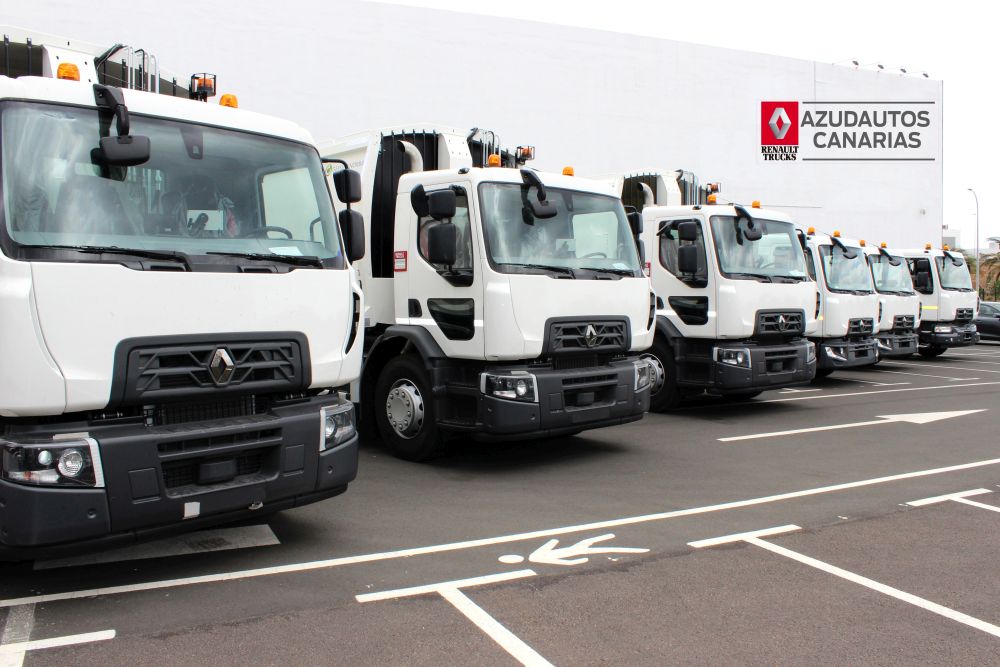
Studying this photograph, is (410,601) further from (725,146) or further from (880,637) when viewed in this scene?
(725,146)

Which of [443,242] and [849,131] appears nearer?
[443,242]

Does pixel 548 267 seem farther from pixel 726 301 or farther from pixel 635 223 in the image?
pixel 726 301

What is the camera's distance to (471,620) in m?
4.01

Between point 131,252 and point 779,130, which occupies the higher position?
point 779,130

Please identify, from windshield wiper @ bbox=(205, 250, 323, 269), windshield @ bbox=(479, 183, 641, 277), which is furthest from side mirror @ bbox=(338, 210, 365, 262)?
windshield @ bbox=(479, 183, 641, 277)

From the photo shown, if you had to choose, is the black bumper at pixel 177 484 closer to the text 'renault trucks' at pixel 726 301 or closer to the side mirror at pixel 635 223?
the side mirror at pixel 635 223

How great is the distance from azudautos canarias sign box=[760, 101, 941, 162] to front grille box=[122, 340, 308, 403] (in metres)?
33.6

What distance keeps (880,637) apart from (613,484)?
3.16 metres

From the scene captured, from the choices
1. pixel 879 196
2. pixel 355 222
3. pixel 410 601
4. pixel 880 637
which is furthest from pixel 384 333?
pixel 879 196

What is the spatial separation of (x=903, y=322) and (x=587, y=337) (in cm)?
1087

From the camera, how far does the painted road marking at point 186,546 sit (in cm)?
486

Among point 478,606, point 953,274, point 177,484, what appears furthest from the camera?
point 953,274

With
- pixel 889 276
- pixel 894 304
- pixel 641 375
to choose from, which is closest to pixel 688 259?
pixel 641 375

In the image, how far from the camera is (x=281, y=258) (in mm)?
4793
